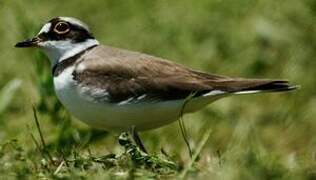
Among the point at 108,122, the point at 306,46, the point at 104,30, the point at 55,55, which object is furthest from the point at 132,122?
the point at 104,30

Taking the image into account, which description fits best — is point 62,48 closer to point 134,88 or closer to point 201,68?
point 134,88

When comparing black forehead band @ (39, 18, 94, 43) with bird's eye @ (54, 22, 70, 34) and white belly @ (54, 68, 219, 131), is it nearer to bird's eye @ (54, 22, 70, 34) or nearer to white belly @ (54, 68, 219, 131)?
bird's eye @ (54, 22, 70, 34)

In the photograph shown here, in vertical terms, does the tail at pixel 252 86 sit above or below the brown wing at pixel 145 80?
above

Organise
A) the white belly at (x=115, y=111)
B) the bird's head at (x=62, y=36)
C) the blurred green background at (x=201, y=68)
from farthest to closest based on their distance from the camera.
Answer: the bird's head at (x=62, y=36) < the blurred green background at (x=201, y=68) < the white belly at (x=115, y=111)

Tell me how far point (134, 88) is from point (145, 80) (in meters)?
0.11

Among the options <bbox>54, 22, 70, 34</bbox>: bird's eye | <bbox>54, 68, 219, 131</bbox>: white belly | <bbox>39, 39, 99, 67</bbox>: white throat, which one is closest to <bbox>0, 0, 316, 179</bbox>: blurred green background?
<bbox>54, 68, 219, 131</bbox>: white belly

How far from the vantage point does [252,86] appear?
351 inches

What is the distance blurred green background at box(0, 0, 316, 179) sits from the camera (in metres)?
9.31

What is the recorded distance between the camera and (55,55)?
31.0 feet

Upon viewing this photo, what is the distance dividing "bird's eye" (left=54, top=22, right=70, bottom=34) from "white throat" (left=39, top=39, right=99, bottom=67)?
8 centimetres

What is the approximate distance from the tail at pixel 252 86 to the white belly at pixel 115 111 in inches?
15.1

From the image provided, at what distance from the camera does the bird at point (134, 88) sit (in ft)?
28.7

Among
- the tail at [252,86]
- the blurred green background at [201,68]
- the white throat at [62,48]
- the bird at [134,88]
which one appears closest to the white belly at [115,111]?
the bird at [134,88]

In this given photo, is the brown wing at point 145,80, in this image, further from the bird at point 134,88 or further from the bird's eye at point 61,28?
the bird's eye at point 61,28
